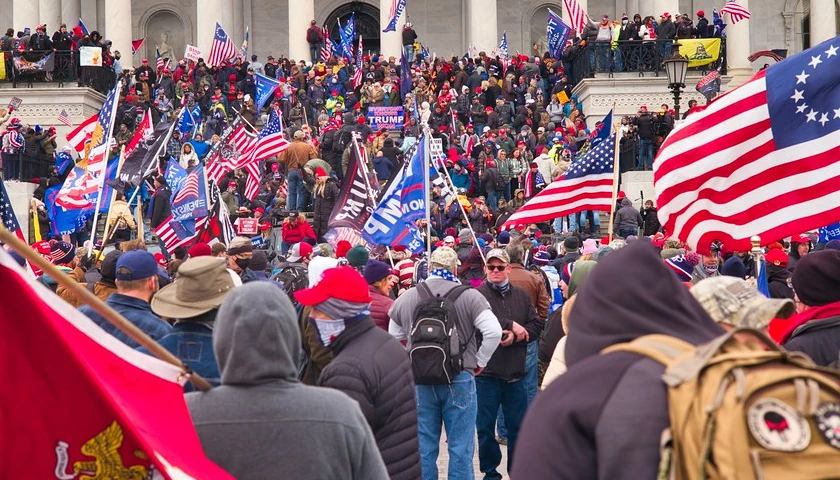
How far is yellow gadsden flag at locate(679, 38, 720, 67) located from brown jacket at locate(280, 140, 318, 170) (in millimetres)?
12070

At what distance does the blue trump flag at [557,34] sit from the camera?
3353 centimetres

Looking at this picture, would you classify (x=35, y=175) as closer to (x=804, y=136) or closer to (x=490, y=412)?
(x=490, y=412)

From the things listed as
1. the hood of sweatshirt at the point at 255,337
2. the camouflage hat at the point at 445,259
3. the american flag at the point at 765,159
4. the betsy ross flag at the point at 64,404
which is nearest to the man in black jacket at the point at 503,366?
the camouflage hat at the point at 445,259

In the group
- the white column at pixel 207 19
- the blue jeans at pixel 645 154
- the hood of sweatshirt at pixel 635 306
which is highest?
the white column at pixel 207 19

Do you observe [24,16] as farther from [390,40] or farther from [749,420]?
[749,420]

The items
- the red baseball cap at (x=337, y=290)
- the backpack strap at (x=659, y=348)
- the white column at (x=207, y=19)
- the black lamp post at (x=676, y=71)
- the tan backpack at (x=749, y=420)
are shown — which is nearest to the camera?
the tan backpack at (x=749, y=420)

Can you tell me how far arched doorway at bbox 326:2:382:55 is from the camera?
47.0m

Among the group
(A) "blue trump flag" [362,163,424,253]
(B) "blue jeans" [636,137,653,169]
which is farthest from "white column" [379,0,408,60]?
(A) "blue trump flag" [362,163,424,253]

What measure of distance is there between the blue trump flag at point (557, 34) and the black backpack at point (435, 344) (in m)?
26.8

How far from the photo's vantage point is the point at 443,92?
3067cm

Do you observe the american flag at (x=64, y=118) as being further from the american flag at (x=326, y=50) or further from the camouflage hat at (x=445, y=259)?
the camouflage hat at (x=445, y=259)

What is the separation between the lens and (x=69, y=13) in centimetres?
4209

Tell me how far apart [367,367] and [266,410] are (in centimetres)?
172

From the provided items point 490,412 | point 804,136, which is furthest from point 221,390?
point 490,412
